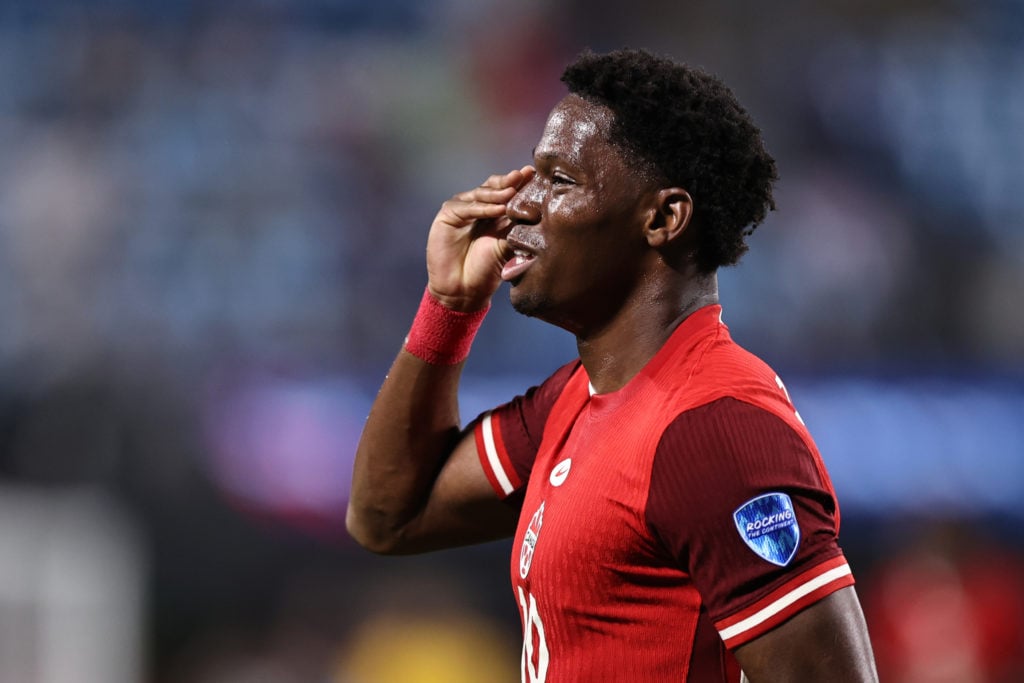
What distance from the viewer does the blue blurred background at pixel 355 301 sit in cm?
633

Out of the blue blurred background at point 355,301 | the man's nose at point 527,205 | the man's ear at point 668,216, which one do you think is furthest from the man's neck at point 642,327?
the blue blurred background at point 355,301

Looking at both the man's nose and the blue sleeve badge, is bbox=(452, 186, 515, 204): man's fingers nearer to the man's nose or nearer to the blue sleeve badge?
the man's nose

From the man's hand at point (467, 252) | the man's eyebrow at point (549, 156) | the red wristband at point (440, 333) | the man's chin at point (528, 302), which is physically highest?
the man's eyebrow at point (549, 156)

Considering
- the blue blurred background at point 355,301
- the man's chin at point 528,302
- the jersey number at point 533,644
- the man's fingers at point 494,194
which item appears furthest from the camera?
the blue blurred background at point 355,301

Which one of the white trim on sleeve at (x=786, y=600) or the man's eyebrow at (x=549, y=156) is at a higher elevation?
the man's eyebrow at (x=549, y=156)

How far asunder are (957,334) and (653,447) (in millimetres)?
5543

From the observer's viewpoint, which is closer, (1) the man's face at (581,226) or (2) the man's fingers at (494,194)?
(1) the man's face at (581,226)

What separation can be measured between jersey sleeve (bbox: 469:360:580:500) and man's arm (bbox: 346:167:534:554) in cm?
6

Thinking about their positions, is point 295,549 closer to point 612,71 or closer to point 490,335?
point 490,335

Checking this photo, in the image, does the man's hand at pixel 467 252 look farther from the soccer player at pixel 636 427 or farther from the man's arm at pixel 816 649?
the man's arm at pixel 816 649

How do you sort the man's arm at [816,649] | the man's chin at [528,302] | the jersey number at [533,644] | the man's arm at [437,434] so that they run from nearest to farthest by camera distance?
the man's arm at [816,649] < the jersey number at [533,644] < the man's chin at [528,302] < the man's arm at [437,434]

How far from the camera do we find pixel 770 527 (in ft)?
6.49

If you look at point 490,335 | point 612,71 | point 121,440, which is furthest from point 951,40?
point 612,71

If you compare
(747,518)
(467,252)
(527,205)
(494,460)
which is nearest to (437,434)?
(494,460)
